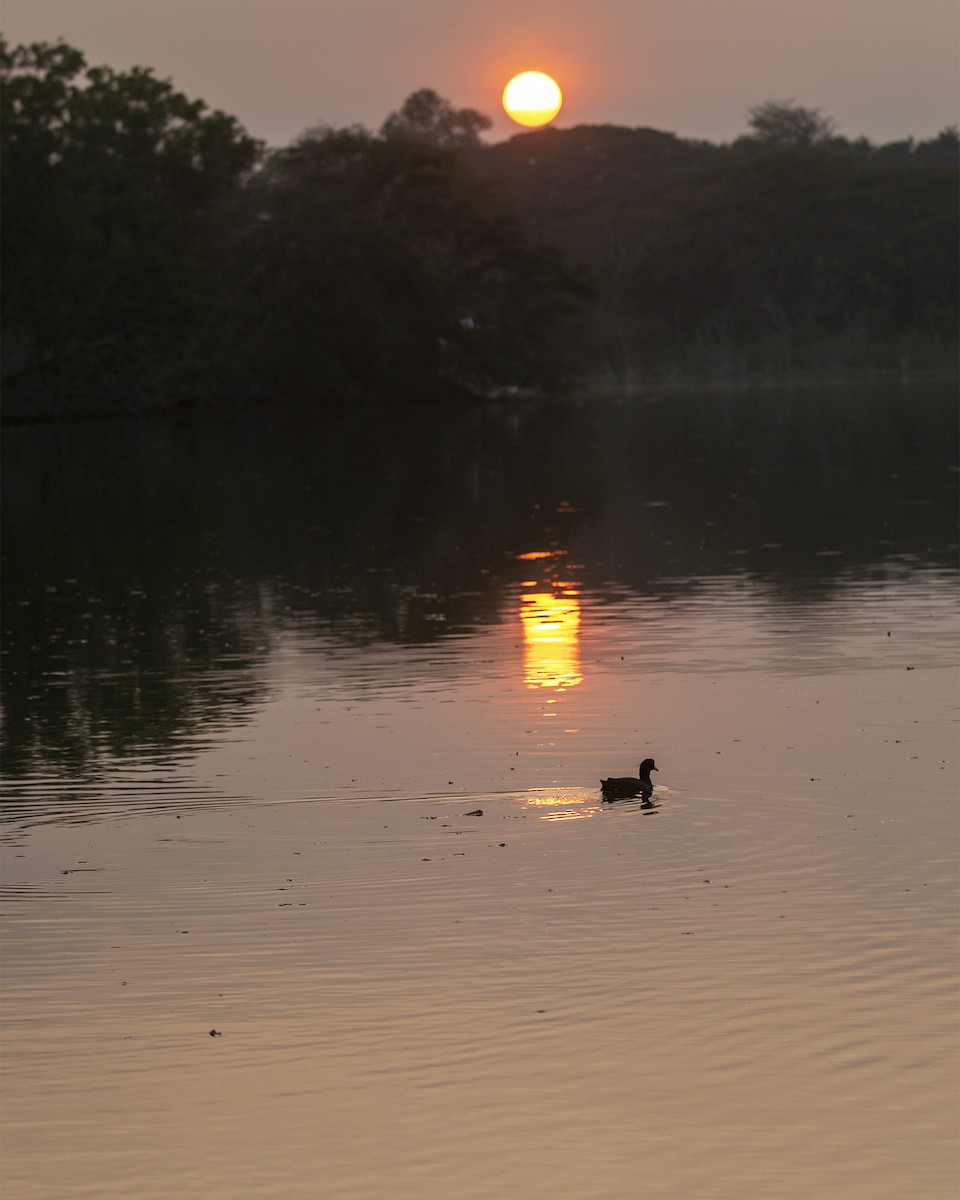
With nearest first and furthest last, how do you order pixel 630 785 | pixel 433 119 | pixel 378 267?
pixel 630 785, pixel 378 267, pixel 433 119

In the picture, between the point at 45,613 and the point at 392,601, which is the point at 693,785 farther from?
the point at 45,613

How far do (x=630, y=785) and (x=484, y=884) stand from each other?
4.65 feet

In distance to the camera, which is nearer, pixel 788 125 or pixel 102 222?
pixel 102 222

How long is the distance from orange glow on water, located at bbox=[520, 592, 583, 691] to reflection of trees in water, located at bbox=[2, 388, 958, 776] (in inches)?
16.9

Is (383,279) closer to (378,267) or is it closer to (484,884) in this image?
(378,267)

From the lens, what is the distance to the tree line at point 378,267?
6588 cm

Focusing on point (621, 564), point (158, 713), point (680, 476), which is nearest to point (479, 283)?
point (680, 476)

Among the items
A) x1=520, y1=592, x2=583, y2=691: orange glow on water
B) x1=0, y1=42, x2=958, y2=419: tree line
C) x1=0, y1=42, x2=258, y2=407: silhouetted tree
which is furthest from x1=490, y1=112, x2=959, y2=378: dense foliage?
x1=520, y1=592, x2=583, y2=691: orange glow on water

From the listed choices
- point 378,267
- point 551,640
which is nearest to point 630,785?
point 551,640

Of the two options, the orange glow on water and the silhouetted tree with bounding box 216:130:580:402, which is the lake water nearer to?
the orange glow on water

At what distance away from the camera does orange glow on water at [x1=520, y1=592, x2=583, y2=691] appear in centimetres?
1410

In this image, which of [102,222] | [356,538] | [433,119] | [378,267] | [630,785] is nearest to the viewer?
[630,785]

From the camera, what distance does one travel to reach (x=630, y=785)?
991 cm

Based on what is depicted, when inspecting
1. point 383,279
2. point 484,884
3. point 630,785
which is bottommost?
point 484,884
